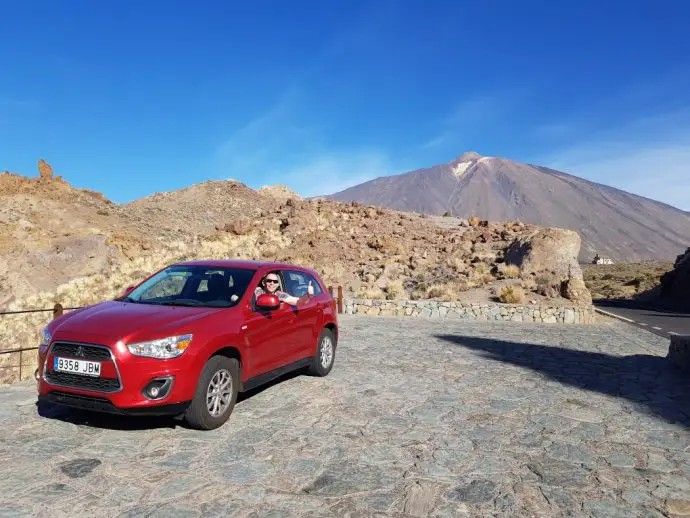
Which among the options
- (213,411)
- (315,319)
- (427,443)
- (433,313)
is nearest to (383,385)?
(315,319)

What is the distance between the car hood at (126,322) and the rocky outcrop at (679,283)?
37505 millimetres

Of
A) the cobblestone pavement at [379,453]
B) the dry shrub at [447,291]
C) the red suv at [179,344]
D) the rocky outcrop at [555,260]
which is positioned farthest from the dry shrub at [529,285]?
the red suv at [179,344]

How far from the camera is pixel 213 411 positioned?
577cm

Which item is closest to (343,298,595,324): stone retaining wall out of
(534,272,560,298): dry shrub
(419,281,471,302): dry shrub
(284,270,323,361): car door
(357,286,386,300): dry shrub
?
(419,281,471,302): dry shrub

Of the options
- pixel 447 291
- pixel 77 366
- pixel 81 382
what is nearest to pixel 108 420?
pixel 81 382

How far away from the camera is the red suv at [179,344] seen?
519cm

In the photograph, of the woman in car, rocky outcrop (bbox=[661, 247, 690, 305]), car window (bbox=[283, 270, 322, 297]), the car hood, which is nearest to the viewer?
the car hood

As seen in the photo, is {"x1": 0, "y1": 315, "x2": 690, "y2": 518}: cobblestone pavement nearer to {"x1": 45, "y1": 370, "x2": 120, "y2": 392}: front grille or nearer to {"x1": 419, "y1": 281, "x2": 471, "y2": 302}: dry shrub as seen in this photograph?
{"x1": 45, "y1": 370, "x2": 120, "y2": 392}: front grille

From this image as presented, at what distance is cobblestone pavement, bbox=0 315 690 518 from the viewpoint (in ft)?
13.6

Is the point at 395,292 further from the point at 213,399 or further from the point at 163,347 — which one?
the point at 163,347

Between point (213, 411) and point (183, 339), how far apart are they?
0.93 metres

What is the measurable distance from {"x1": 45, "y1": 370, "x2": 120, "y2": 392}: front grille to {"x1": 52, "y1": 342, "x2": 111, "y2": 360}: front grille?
19 centimetres

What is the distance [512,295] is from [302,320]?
15608mm

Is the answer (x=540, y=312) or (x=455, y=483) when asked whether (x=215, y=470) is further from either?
(x=540, y=312)
